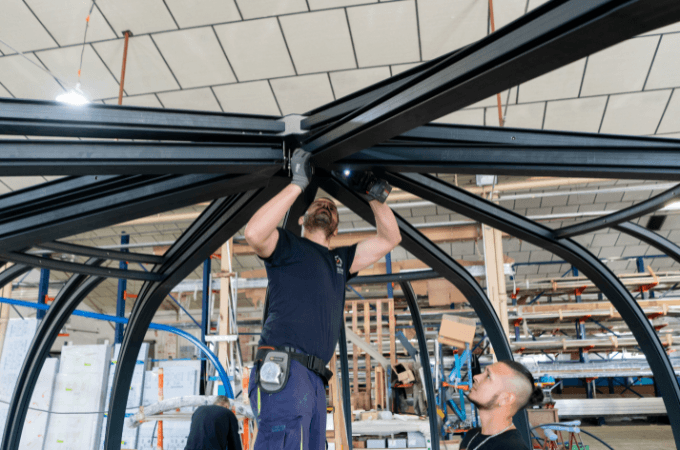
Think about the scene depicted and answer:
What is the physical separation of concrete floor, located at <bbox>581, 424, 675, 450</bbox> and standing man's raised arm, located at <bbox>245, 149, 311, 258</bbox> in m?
9.52

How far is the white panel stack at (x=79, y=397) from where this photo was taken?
10062 mm

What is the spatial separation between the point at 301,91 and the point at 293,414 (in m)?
5.46

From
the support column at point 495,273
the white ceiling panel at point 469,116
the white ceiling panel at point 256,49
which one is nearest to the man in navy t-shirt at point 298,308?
the white ceiling panel at point 256,49

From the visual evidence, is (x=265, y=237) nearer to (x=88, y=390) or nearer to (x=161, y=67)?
(x=161, y=67)

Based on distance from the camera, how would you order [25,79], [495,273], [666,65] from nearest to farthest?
[666,65] → [25,79] → [495,273]

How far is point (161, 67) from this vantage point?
6.82 meters

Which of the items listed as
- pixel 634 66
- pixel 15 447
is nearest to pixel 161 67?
pixel 15 447

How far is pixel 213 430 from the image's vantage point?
4.36 m

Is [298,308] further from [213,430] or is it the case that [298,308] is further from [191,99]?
[191,99]

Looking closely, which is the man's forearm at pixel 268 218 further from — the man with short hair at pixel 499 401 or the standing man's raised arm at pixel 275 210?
the man with short hair at pixel 499 401

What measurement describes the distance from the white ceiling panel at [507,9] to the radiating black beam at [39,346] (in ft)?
17.4

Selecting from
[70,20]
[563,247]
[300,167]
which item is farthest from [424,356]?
[70,20]

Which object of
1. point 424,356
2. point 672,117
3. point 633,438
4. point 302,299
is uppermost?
point 672,117

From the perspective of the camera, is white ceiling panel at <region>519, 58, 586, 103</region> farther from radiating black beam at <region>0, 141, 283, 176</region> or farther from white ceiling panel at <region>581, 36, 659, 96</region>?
radiating black beam at <region>0, 141, 283, 176</region>
